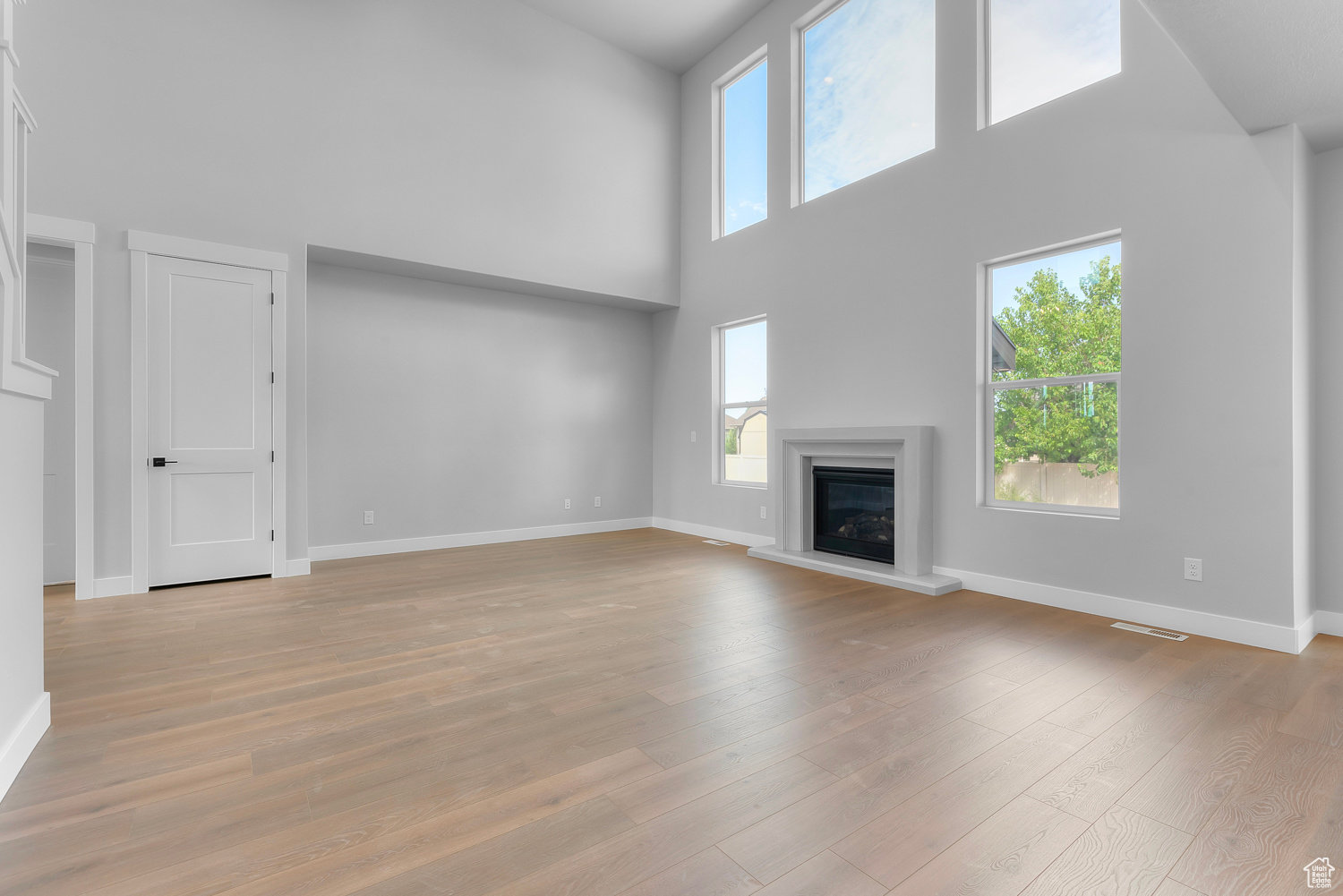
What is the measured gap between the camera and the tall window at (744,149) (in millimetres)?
6270

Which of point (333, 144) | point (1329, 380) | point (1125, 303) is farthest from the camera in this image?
point (333, 144)

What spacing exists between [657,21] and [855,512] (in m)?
Result: 5.12

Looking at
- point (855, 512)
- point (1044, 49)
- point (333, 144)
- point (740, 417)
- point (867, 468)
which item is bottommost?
point (855, 512)

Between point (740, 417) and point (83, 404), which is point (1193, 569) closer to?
point (740, 417)

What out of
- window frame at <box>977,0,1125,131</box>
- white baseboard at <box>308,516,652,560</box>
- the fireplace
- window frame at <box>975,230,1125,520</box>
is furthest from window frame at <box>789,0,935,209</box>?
white baseboard at <box>308,516,652,560</box>

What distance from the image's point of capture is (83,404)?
13.3ft

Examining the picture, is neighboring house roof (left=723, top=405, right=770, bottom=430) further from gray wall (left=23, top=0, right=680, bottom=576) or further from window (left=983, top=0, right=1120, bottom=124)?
window (left=983, top=0, right=1120, bottom=124)

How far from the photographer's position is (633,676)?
272cm

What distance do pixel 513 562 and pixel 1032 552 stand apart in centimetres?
Answer: 386

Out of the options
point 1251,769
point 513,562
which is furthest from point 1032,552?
point 513,562

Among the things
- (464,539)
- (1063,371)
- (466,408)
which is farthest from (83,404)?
(1063,371)

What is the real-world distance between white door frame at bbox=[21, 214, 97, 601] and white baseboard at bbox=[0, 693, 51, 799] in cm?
237

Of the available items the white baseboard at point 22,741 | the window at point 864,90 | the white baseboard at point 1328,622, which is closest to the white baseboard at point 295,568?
the white baseboard at point 22,741

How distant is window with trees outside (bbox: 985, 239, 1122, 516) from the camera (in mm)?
3746
